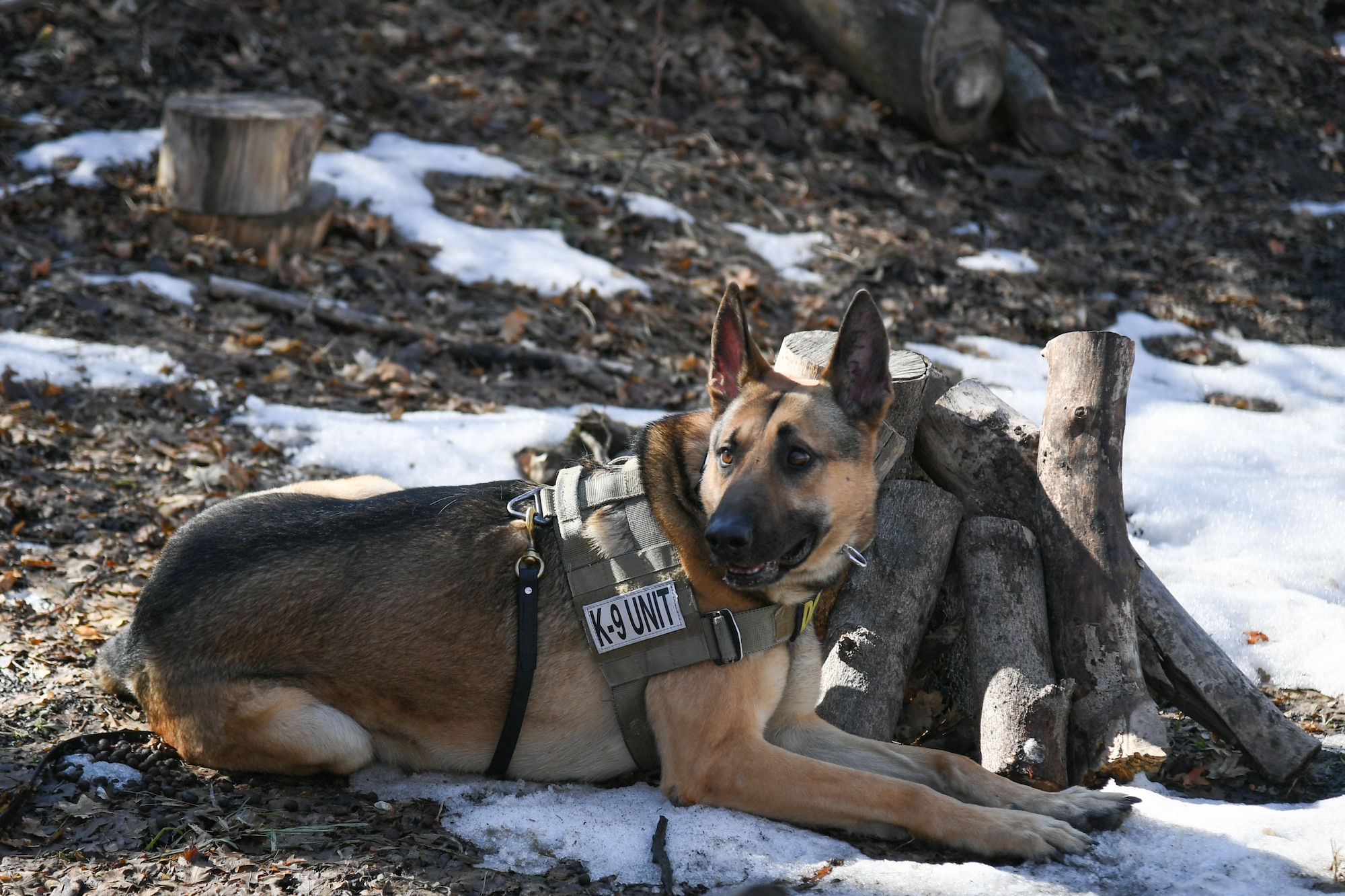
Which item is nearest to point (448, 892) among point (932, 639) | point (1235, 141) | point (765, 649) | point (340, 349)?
point (765, 649)

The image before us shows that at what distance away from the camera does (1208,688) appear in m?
4.12

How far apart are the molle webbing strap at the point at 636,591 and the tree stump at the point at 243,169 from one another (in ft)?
17.4

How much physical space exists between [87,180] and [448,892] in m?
7.48

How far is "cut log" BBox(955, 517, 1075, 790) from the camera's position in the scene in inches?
154

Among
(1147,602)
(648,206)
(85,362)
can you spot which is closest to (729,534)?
(1147,602)

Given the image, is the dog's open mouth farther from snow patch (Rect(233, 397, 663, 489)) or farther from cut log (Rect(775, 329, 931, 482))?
snow patch (Rect(233, 397, 663, 489))

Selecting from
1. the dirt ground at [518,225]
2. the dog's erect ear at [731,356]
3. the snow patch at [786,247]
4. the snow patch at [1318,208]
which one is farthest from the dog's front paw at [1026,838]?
the snow patch at [1318,208]

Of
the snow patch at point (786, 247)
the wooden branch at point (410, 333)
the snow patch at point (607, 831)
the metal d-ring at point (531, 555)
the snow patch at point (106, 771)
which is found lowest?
the snow patch at point (106, 771)

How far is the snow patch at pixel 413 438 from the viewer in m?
6.12

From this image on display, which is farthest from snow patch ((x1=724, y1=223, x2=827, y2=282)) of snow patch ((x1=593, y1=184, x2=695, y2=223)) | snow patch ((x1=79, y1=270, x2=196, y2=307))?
snow patch ((x1=79, y1=270, x2=196, y2=307))

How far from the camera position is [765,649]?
3.85 metres

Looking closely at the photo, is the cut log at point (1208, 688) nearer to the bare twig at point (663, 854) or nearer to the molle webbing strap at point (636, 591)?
the molle webbing strap at point (636, 591)

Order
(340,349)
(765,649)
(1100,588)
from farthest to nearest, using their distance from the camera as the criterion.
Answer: (340,349) < (1100,588) < (765,649)

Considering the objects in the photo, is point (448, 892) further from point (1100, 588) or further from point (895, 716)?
point (1100, 588)
